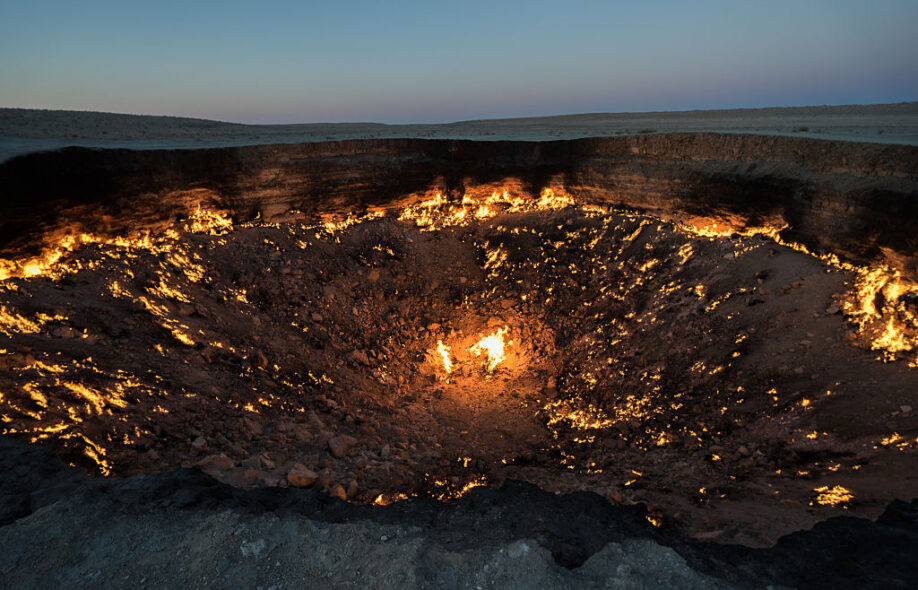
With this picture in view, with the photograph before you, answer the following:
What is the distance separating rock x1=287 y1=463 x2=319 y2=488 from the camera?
484 cm

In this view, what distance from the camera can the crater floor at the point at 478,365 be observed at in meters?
4.97

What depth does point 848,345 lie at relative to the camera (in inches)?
269

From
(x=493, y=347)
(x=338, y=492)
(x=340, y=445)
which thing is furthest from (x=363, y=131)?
(x=338, y=492)

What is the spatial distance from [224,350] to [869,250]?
12.5 meters

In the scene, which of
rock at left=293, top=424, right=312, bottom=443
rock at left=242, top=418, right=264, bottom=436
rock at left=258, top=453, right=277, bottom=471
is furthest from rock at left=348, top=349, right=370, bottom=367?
rock at left=258, top=453, right=277, bottom=471

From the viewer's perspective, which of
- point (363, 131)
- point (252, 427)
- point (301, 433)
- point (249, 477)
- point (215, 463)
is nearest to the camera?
point (249, 477)

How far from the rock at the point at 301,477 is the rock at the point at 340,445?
0.90 meters

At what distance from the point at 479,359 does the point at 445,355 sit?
2.91 ft

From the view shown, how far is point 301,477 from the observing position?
4859mm

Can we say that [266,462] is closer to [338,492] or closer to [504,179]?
[338,492]

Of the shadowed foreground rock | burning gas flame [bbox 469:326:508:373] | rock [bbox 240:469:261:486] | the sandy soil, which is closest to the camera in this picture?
the shadowed foreground rock

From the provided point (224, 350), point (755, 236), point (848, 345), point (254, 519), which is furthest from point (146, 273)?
point (755, 236)

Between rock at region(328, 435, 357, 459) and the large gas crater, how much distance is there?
42 mm

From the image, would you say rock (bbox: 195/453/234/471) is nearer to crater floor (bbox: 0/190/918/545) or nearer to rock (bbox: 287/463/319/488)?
crater floor (bbox: 0/190/918/545)
